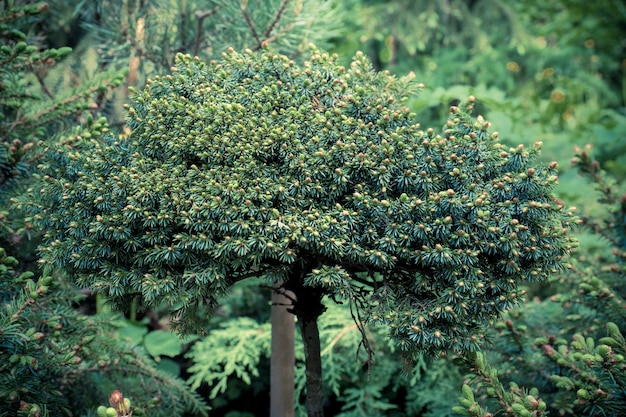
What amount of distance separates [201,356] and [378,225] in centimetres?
229

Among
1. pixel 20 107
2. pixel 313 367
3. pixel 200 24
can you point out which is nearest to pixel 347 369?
pixel 313 367

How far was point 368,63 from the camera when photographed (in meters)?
2.32

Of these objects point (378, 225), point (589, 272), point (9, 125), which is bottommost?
point (589, 272)

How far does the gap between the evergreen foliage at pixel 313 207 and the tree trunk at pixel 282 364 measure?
77 cm

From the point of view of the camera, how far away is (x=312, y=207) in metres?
1.97

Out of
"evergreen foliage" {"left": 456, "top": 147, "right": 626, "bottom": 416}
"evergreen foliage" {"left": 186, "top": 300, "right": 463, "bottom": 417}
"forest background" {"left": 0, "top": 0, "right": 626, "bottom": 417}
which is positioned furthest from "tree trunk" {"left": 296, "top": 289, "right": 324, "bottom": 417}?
"evergreen foliage" {"left": 186, "top": 300, "right": 463, "bottom": 417}

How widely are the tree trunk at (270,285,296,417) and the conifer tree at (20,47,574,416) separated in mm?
740

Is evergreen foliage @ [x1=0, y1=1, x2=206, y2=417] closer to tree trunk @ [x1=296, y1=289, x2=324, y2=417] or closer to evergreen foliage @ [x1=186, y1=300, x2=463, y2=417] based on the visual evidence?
evergreen foliage @ [x1=186, y1=300, x2=463, y2=417]

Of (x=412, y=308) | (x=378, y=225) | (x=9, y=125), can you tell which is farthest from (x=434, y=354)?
(x=9, y=125)

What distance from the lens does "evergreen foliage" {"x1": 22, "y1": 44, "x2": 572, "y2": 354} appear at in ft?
6.37

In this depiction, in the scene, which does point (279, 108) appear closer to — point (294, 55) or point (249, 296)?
point (294, 55)

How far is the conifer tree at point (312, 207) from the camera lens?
6.37 feet

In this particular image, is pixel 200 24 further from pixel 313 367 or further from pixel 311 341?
pixel 313 367

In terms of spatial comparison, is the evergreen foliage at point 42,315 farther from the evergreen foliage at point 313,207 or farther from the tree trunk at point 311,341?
the tree trunk at point 311,341
